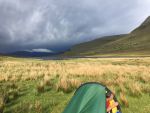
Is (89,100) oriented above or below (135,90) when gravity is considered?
above

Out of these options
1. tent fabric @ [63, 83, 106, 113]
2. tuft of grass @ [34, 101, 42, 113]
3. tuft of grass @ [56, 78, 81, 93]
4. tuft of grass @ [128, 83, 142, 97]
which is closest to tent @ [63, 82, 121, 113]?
tent fabric @ [63, 83, 106, 113]

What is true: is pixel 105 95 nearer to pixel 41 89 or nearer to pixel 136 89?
pixel 136 89

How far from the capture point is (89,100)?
7.38 m

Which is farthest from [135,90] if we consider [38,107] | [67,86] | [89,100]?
[89,100]

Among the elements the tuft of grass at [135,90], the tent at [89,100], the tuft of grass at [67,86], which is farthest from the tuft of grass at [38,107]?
the tuft of grass at [135,90]

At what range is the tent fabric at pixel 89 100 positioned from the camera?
23.1ft

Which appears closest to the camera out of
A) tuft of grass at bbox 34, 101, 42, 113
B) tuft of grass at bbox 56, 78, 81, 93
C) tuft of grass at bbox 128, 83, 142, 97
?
tuft of grass at bbox 34, 101, 42, 113

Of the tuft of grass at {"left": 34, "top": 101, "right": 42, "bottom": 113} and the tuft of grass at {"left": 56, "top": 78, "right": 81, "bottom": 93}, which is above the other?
A: the tuft of grass at {"left": 56, "top": 78, "right": 81, "bottom": 93}

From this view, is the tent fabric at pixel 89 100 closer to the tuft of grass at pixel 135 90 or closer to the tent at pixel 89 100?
the tent at pixel 89 100

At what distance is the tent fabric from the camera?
7.04m

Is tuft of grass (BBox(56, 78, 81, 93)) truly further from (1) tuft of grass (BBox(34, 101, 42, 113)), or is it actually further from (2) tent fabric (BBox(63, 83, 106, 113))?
(2) tent fabric (BBox(63, 83, 106, 113))

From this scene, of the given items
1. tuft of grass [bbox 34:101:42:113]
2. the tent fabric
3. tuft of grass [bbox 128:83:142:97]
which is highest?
the tent fabric

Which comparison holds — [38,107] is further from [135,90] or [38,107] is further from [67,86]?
[135,90]

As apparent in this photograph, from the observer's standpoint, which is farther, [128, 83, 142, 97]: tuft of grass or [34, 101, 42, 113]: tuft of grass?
[128, 83, 142, 97]: tuft of grass
